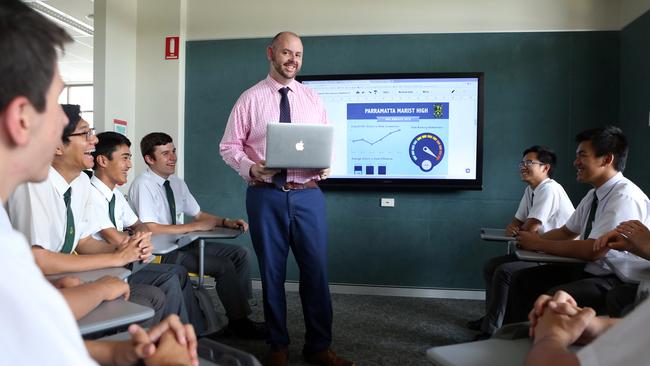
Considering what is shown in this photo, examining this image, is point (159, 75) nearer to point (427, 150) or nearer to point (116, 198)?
point (116, 198)

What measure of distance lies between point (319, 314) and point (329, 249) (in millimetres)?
1833

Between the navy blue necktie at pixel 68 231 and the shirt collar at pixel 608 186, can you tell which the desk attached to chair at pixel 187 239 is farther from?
the shirt collar at pixel 608 186

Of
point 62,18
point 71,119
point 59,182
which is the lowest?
point 59,182

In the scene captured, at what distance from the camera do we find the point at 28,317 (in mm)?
551

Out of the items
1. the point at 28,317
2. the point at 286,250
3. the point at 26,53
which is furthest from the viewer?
the point at 286,250

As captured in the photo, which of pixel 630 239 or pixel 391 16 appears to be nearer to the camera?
pixel 630 239

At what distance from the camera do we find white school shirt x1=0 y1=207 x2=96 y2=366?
55cm

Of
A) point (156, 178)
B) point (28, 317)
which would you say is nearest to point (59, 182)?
point (156, 178)

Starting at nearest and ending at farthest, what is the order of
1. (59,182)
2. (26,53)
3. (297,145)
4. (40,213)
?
(26,53) < (40,213) < (59,182) < (297,145)

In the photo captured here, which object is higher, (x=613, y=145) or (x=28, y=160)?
(x=613, y=145)

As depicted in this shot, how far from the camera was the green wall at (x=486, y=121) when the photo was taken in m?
4.04

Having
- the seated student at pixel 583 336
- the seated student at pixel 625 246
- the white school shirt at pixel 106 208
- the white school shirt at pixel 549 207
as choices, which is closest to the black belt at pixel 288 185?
the white school shirt at pixel 106 208

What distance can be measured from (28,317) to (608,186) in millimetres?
2622

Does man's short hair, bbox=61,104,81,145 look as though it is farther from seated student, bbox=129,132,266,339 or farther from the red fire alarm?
the red fire alarm
